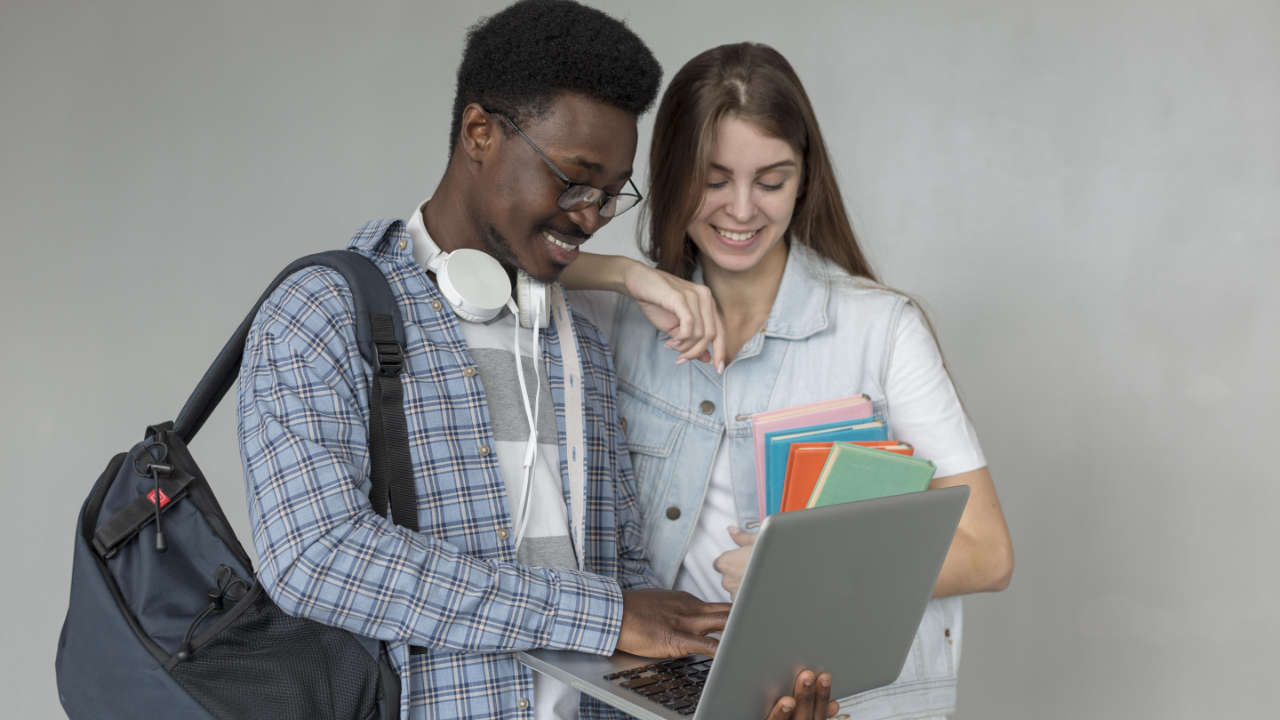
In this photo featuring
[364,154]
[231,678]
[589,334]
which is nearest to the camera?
[231,678]

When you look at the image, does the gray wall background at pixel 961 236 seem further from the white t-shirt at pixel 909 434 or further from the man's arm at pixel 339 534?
the man's arm at pixel 339 534

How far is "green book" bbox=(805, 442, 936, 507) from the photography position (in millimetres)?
1520

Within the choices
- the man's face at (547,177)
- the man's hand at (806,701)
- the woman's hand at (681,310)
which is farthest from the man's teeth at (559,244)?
the man's hand at (806,701)

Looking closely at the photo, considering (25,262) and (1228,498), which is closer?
(1228,498)

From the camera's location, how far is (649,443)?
6.55 feet

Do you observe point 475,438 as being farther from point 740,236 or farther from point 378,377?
point 740,236

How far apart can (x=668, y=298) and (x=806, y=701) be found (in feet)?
2.31

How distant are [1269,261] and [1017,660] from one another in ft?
4.27

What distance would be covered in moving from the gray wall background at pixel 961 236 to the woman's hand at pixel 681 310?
1.54 m

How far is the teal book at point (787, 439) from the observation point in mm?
1772

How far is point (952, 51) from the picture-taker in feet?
10.4

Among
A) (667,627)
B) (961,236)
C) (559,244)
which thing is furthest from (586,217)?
(961,236)

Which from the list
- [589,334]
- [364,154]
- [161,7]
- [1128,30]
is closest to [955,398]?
[589,334]

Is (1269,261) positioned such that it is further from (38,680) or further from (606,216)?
(38,680)
